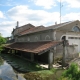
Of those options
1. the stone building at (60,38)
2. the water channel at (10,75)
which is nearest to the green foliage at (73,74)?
the water channel at (10,75)

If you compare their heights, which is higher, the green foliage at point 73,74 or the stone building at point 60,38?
the stone building at point 60,38

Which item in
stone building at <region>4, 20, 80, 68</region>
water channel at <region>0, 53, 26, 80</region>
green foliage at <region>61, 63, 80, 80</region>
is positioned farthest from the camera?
stone building at <region>4, 20, 80, 68</region>

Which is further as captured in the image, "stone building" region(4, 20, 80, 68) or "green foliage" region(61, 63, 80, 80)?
"stone building" region(4, 20, 80, 68)

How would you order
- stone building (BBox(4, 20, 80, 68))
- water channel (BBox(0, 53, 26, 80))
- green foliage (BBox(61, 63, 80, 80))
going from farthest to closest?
stone building (BBox(4, 20, 80, 68)) → water channel (BBox(0, 53, 26, 80)) → green foliage (BBox(61, 63, 80, 80))

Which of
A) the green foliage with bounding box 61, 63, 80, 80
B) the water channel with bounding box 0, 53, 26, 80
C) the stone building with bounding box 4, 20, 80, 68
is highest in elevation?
the stone building with bounding box 4, 20, 80, 68

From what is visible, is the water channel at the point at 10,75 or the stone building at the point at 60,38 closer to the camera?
the water channel at the point at 10,75

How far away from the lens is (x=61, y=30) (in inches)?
862

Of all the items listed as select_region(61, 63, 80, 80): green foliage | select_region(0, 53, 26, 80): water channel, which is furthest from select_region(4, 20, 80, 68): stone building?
select_region(61, 63, 80, 80): green foliage

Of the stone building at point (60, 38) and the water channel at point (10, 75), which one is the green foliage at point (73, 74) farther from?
the stone building at point (60, 38)

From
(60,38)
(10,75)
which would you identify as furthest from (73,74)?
(60,38)

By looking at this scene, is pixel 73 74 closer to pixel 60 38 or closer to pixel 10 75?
pixel 10 75

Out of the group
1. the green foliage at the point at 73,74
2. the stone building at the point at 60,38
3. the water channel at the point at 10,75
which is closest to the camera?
the green foliage at the point at 73,74

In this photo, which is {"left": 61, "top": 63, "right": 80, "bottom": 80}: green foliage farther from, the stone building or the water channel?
the stone building

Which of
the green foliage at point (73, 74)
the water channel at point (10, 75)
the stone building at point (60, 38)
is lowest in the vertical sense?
the water channel at point (10, 75)
